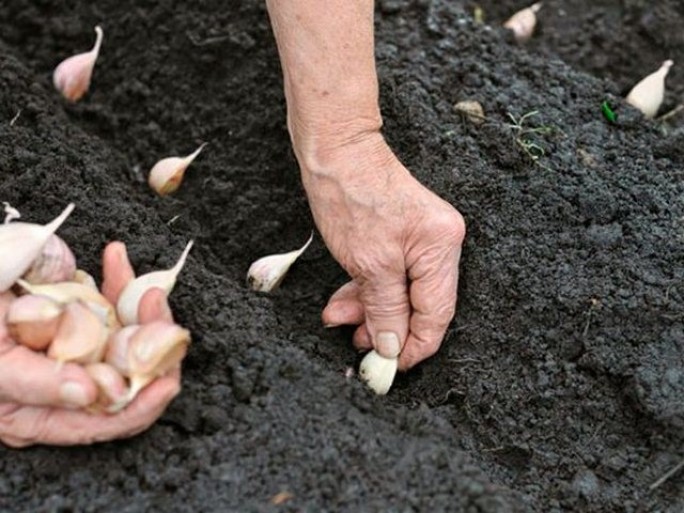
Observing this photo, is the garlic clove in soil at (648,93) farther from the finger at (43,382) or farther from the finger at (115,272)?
the finger at (43,382)

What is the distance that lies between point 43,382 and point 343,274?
855mm

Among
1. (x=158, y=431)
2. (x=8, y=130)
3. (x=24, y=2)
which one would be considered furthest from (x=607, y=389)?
(x=24, y=2)

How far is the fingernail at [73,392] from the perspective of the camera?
158cm

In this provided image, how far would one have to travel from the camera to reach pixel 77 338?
5.37 ft

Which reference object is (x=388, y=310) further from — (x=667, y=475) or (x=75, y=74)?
(x=75, y=74)

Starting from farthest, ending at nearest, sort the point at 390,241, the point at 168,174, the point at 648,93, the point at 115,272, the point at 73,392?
the point at 648,93 → the point at 168,174 → the point at 390,241 → the point at 115,272 → the point at 73,392

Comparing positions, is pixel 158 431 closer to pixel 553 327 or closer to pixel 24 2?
pixel 553 327

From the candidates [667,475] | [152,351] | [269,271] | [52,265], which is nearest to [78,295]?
[52,265]

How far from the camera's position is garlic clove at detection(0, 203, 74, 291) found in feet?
5.67

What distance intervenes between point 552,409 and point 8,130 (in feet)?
4.18

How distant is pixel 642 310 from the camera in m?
2.06

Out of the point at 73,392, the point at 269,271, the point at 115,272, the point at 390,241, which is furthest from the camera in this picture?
the point at 269,271

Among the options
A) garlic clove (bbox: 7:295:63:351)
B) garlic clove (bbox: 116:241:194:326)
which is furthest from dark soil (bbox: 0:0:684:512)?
garlic clove (bbox: 7:295:63:351)

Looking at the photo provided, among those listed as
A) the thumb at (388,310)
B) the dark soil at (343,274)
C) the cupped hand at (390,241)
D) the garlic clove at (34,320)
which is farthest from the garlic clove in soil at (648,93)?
the garlic clove at (34,320)
